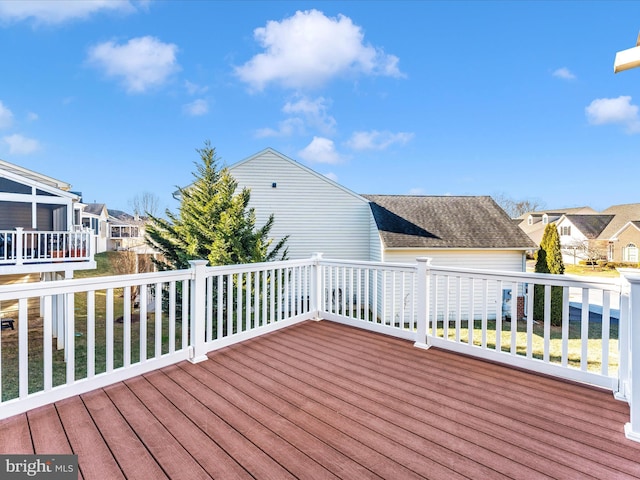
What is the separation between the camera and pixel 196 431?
2178 millimetres

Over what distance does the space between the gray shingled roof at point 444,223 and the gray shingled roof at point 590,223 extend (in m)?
21.4

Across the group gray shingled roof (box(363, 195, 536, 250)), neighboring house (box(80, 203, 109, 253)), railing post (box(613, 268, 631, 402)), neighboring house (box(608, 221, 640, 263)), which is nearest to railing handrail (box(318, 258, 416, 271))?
railing post (box(613, 268, 631, 402))

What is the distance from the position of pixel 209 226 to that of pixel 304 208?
412 centimetres

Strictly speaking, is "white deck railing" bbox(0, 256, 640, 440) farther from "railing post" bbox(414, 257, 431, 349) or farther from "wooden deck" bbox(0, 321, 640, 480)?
"wooden deck" bbox(0, 321, 640, 480)

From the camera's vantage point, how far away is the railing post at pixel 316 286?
16.4 ft

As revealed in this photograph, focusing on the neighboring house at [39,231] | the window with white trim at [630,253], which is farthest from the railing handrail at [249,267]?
the window with white trim at [630,253]

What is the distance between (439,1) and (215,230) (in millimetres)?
8355

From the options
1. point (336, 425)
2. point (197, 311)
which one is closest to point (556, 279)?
point (336, 425)

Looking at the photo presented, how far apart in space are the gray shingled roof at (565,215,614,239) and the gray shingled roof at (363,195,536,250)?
70.1 feet

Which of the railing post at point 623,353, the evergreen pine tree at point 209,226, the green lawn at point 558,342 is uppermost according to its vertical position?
the evergreen pine tree at point 209,226

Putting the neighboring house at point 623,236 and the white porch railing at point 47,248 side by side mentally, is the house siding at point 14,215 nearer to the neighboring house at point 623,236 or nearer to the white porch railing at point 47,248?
the white porch railing at point 47,248

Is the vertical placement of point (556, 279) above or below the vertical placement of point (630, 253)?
above

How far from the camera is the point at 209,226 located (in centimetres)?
874

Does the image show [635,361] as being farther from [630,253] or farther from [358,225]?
[630,253]
